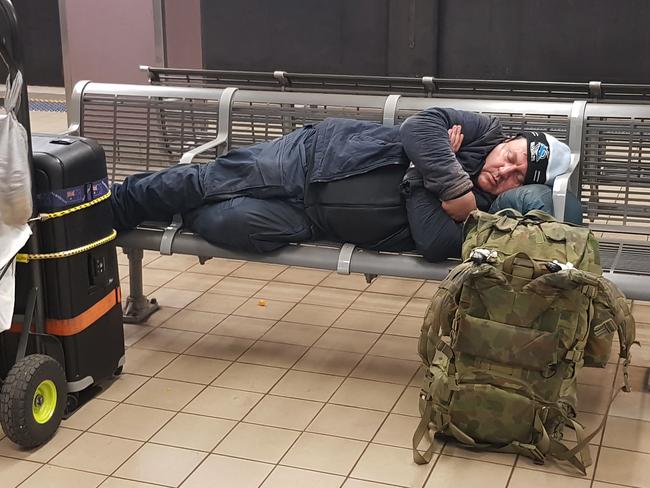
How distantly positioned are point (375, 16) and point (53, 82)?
5433 millimetres

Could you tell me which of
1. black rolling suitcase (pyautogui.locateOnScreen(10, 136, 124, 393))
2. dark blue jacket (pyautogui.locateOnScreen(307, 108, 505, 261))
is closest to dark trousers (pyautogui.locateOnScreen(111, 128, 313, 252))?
dark blue jacket (pyautogui.locateOnScreen(307, 108, 505, 261))

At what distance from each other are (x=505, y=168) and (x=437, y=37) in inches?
182

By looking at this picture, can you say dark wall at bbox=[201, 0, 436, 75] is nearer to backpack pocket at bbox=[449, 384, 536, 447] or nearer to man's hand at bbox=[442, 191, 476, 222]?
man's hand at bbox=[442, 191, 476, 222]

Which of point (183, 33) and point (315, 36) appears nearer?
point (183, 33)

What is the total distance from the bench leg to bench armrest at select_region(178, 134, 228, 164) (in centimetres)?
54

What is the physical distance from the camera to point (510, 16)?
7.52 metres

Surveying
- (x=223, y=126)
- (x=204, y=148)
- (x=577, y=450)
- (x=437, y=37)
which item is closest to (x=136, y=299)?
(x=204, y=148)

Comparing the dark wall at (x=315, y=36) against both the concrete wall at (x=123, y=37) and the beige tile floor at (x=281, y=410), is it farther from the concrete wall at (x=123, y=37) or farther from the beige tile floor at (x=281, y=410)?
the beige tile floor at (x=281, y=410)

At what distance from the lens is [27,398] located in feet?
9.77

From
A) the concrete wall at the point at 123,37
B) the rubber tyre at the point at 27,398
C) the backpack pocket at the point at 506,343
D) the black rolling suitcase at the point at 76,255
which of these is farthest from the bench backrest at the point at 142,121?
the concrete wall at the point at 123,37

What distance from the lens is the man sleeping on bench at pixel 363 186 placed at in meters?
3.35

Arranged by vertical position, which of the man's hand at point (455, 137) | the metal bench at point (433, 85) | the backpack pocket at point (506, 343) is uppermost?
the metal bench at point (433, 85)

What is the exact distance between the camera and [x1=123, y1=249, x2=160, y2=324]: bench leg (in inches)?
166

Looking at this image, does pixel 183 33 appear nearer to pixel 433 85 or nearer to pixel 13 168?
pixel 433 85
